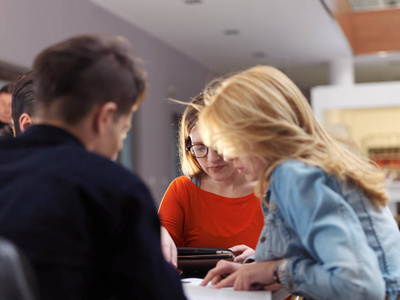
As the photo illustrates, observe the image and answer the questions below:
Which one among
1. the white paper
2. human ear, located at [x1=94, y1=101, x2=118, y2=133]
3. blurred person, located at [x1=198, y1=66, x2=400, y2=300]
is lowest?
the white paper

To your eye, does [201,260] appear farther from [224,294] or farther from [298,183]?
[298,183]

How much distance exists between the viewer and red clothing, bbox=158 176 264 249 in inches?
81.5

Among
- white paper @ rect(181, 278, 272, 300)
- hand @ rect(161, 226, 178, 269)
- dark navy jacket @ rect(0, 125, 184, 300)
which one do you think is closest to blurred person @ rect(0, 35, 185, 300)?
dark navy jacket @ rect(0, 125, 184, 300)

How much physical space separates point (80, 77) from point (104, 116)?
3.2 inches

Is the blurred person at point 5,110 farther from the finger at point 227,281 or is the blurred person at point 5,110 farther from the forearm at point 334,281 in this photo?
the forearm at point 334,281

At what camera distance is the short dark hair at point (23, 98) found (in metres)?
1.84

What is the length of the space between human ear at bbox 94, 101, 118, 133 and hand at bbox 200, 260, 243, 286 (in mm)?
562

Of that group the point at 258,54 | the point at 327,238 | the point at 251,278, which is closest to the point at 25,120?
the point at 251,278

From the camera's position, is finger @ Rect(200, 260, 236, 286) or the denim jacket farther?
finger @ Rect(200, 260, 236, 286)

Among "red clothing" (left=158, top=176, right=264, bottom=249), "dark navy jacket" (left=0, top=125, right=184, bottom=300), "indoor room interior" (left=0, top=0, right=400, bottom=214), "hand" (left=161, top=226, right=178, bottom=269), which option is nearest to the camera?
"dark navy jacket" (left=0, top=125, right=184, bottom=300)

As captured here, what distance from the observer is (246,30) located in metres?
7.77

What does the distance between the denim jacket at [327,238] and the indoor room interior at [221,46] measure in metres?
3.89

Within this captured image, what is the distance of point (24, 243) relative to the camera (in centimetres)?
85

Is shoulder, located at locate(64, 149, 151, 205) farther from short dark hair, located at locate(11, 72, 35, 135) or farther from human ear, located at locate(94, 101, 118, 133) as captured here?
short dark hair, located at locate(11, 72, 35, 135)
